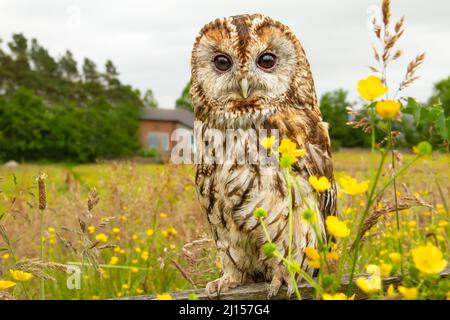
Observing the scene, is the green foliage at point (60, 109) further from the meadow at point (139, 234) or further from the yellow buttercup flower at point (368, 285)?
the yellow buttercup flower at point (368, 285)

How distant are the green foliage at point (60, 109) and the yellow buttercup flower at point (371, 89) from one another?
22.0 meters

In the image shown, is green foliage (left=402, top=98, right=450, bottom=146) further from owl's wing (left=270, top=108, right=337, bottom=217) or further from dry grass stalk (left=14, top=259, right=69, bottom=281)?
dry grass stalk (left=14, top=259, right=69, bottom=281)

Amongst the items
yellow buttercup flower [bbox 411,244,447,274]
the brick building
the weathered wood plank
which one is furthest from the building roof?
yellow buttercup flower [bbox 411,244,447,274]

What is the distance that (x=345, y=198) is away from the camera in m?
3.69

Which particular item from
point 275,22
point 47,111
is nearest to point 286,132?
point 275,22

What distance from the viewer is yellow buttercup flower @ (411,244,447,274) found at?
70 cm

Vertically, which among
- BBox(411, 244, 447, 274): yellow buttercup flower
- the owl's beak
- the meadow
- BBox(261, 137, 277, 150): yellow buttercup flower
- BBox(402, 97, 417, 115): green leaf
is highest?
the owl's beak

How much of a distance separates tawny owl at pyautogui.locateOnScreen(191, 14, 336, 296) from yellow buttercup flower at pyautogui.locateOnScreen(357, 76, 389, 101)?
29.4 inches

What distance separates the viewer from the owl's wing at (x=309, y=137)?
5.40 feet

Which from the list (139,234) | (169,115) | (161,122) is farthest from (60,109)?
(139,234)

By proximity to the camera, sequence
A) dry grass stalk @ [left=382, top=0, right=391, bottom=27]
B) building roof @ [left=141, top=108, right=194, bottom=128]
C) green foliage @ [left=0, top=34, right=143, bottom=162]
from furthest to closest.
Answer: building roof @ [left=141, top=108, right=194, bottom=128] < green foliage @ [left=0, top=34, right=143, bottom=162] < dry grass stalk @ [left=382, top=0, right=391, bottom=27]

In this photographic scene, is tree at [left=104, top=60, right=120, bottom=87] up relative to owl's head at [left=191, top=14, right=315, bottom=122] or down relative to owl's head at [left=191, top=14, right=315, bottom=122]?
up

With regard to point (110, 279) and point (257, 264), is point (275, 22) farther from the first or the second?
point (110, 279)

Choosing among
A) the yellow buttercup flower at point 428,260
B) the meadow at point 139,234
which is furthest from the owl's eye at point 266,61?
the yellow buttercup flower at point 428,260
